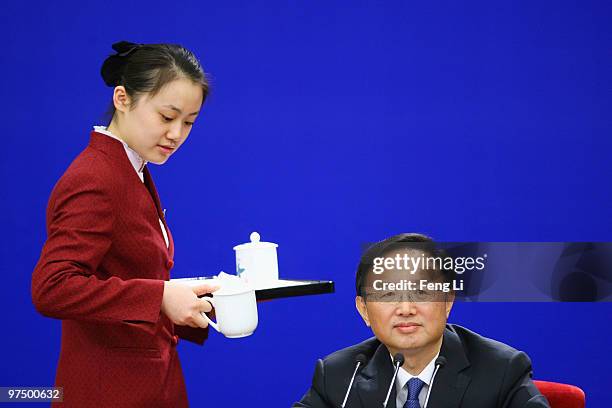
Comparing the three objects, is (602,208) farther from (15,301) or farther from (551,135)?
(15,301)

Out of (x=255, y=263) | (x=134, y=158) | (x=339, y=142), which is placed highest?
(x=339, y=142)

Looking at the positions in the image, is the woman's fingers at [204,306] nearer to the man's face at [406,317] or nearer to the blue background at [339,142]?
the man's face at [406,317]

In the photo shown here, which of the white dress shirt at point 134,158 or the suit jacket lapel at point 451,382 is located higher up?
the white dress shirt at point 134,158

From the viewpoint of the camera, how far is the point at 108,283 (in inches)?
54.4

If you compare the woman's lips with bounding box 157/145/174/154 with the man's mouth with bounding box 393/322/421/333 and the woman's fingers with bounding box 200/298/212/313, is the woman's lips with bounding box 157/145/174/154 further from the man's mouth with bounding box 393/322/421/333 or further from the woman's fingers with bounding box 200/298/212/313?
the man's mouth with bounding box 393/322/421/333

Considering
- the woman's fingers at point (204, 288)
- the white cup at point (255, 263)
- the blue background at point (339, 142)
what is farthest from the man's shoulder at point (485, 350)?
the blue background at point (339, 142)

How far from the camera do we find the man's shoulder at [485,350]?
5.46ft

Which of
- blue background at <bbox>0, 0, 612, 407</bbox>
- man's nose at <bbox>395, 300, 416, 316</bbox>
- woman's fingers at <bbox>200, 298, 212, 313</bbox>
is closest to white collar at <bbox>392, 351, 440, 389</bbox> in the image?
man's nose at <bbox>395, 300, 416, 316</bbox>

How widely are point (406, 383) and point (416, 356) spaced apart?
63mm

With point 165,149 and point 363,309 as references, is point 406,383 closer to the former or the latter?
point 363,309

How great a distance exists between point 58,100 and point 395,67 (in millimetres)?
1189

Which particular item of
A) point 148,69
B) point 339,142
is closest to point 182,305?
point 148,69

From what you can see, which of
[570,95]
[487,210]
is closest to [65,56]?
[487,210]

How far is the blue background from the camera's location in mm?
2910
